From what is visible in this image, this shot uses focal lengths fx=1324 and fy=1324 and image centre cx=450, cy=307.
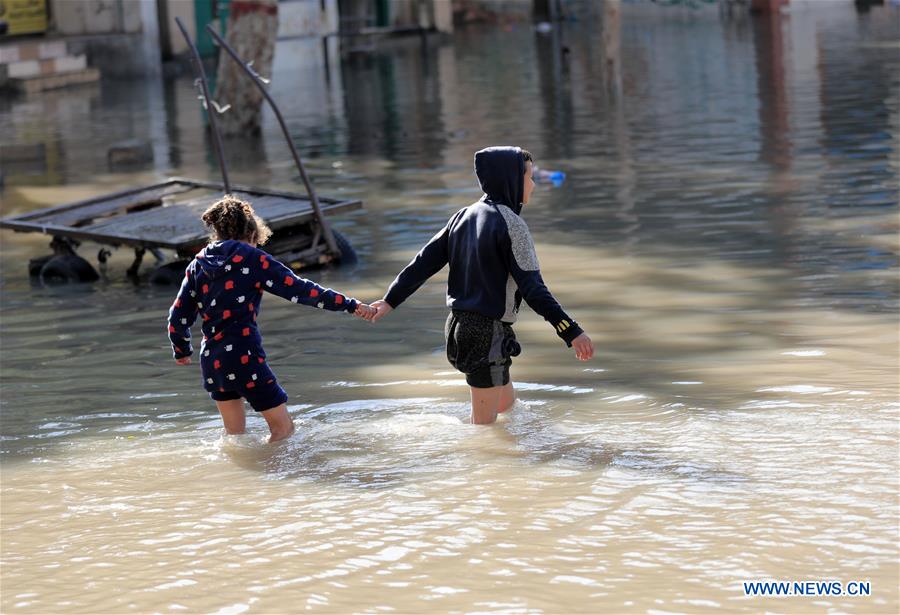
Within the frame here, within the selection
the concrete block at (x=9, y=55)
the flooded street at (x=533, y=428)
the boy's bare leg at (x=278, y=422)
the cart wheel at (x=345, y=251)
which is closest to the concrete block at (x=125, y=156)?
the flooded street at (x=533, y=428)

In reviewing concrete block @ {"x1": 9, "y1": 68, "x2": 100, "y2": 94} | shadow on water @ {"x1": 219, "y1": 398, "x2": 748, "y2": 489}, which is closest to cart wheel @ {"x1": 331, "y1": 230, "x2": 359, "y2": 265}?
shadow on water @ {"x1": 219, "y1": 398, "x2": 748, "y2": 489}

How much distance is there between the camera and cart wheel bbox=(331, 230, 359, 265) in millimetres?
10531

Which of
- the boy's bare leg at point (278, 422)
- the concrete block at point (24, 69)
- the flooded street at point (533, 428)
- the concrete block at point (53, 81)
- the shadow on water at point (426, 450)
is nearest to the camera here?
the flooded street at point (533, 428)

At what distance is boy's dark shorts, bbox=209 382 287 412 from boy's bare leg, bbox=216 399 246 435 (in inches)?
2.3

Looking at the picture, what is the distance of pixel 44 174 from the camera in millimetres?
16938

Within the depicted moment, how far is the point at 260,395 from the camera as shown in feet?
19.3

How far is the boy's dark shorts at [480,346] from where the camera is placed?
574 centimetres

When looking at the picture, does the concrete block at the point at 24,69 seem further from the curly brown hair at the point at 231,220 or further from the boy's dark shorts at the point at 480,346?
the boy's dark shorts at the point at 480,346

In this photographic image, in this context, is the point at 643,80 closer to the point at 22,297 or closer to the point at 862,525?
the point at 22,297

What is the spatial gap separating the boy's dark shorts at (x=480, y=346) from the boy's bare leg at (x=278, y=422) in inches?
32.9

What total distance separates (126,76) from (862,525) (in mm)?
29358

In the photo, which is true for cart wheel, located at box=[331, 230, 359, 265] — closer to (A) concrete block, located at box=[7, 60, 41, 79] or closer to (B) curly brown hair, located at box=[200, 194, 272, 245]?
(B) curly brown hair, located at box=[200, 194, 272, 245]

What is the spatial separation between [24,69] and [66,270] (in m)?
20.9

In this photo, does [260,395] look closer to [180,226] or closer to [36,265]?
[180,226]
